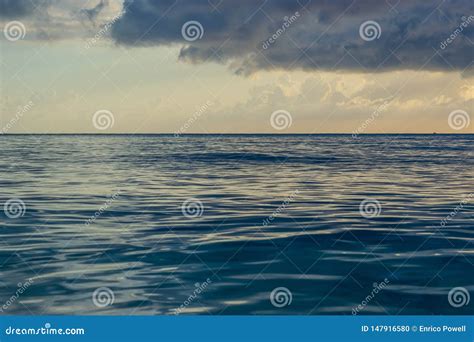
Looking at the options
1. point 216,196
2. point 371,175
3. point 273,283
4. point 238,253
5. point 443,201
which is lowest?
point 273,283

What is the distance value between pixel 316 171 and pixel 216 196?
15.3 metres

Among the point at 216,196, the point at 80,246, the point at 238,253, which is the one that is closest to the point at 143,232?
the point at 80,246

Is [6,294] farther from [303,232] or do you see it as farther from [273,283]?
[303,232]

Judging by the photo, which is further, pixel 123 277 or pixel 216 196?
pixel 216 196

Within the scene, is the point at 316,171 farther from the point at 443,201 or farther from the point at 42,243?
the point at 42,243

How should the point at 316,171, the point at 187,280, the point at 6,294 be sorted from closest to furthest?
the point at 6,294
the point at 187,280
the point at 316,171

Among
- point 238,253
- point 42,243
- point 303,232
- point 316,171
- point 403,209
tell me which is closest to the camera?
point 238,253

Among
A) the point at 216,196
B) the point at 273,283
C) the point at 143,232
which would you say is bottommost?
the point at 273,283

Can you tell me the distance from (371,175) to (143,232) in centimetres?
2149

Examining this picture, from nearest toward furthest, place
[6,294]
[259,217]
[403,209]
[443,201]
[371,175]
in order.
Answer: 1. [6,294]
2. [259,217]
3. [403,209]
4. [443,201]
5. [371,175]

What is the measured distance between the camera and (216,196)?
2433cm

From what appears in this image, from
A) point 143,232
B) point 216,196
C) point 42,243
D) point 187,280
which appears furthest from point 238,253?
point 216,196

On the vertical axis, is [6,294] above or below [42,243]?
below

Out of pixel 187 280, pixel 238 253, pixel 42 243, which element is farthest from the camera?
pixel 42 243
